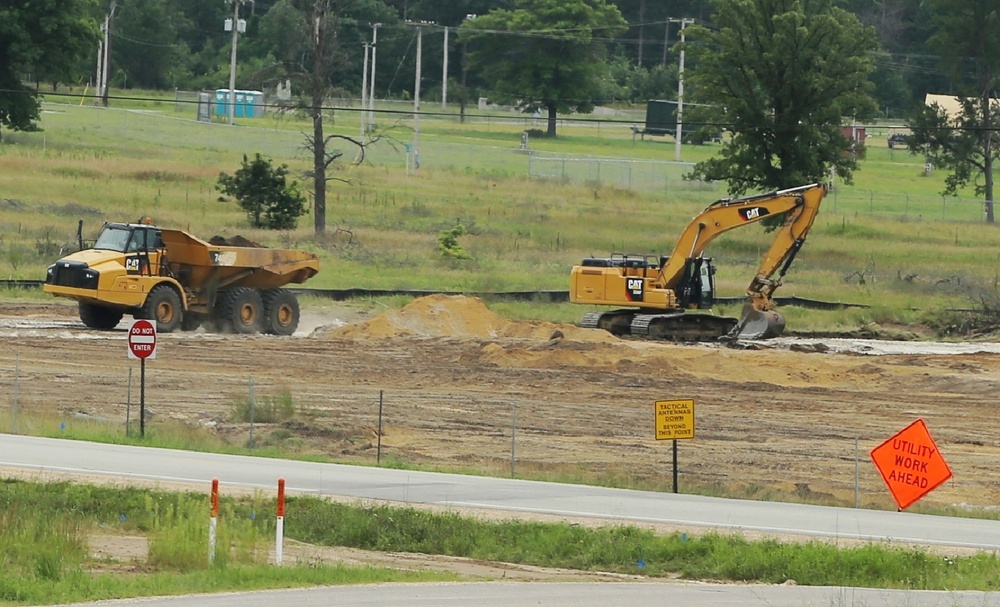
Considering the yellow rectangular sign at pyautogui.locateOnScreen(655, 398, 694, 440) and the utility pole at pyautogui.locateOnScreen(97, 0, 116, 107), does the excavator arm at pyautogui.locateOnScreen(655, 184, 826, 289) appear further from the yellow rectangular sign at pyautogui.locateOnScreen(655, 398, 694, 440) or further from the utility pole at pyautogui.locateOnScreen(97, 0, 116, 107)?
the utility pole at pyautogui.locateOnScreen(97, 0, 116, 107)

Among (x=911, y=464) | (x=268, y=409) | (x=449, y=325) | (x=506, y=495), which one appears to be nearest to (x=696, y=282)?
(x=449, y=325)

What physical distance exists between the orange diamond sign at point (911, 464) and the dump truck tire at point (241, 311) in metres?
23.6

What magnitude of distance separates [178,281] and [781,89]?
28268 mm

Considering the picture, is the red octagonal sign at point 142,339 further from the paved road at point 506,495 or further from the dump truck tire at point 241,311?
the dump truck tire at point 241,311

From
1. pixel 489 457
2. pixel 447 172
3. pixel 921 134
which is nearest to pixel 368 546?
pixel 489 457

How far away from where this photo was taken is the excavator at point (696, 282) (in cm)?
4056

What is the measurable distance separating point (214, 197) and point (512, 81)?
6034 centimetres

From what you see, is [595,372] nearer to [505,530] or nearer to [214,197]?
[505,530]

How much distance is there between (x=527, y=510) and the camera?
20.0m

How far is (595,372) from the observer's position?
115ft

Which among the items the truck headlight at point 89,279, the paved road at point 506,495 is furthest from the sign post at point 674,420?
the truck headlight at point 89,279

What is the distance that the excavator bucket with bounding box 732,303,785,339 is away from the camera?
40.6 metres

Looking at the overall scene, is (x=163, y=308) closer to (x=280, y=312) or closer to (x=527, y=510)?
(x=280, y=312)

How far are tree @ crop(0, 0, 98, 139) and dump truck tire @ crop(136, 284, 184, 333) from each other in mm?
30629
